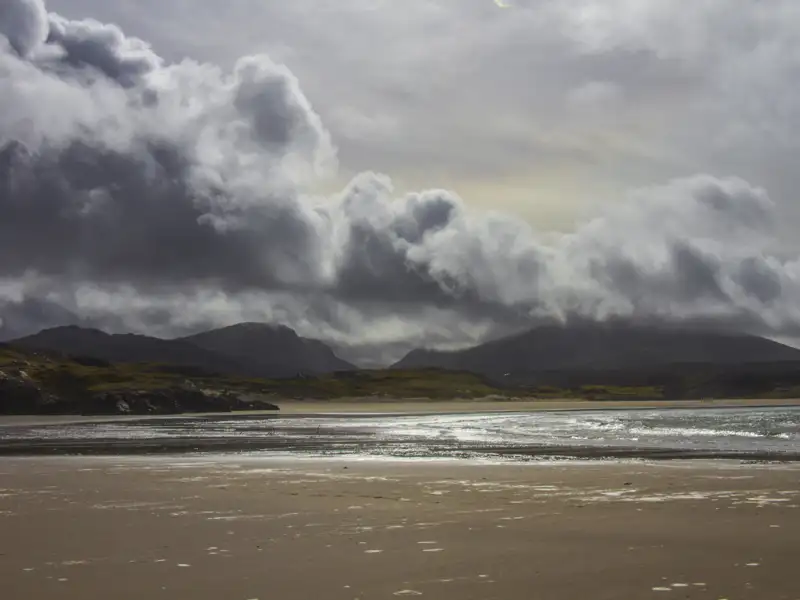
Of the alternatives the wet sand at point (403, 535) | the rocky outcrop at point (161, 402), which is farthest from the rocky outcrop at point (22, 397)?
the wet sand at point (403, 535)

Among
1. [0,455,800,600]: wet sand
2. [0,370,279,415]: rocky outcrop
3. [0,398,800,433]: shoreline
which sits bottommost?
[0,398,800,433]: shoreline

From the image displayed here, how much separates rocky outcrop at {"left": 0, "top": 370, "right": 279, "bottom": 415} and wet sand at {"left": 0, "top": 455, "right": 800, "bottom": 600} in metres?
88.3

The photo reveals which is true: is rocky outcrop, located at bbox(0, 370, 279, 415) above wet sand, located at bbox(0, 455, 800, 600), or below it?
above

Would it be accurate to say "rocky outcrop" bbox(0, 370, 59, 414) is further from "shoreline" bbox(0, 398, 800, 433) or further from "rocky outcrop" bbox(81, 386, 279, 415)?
"rocky outcrop" bbox(81, 386, 279, 415)

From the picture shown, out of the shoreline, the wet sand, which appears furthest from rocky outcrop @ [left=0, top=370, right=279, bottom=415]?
the wet sand

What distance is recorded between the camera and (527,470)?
2809 centimetres

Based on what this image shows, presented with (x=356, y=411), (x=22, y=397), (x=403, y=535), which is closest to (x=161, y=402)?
(x=22, y=397)

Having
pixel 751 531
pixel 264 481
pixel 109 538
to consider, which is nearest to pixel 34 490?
pixel 264 481

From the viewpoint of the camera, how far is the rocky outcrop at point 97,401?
107125mm

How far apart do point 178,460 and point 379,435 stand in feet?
74.4

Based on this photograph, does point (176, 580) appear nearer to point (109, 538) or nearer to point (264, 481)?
point (109, 538)

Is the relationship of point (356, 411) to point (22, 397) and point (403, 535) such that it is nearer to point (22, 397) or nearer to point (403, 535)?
point (22, 397)

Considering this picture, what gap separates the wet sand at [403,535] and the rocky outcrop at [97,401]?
3477 inches

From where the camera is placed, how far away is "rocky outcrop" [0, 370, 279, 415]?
4218 inches
